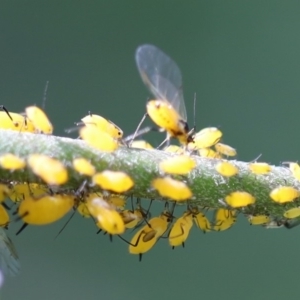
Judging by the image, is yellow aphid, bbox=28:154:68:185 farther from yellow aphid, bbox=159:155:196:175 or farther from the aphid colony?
yellow aphid, bbox=159:155:196:175

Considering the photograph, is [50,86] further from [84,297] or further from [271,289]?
[271,289]

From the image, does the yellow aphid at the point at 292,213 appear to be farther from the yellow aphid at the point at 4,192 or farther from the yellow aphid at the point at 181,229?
the yellow aphid at the point at 4,192

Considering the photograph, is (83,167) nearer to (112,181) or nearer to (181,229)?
(112,181)

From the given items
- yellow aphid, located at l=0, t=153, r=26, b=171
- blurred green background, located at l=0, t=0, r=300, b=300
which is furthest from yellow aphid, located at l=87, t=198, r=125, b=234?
blurred green background, located at l=0, t=0, r=300, b=300

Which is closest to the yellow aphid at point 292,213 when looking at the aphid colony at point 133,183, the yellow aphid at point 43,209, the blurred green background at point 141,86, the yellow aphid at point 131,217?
the aphid colony at point 133,183

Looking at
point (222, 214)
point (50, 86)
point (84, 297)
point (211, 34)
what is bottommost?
point (84, 297)

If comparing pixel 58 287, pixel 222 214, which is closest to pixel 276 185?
pixel 222 214

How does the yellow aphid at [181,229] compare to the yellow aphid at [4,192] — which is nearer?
the yellow aphid at [4,192]
